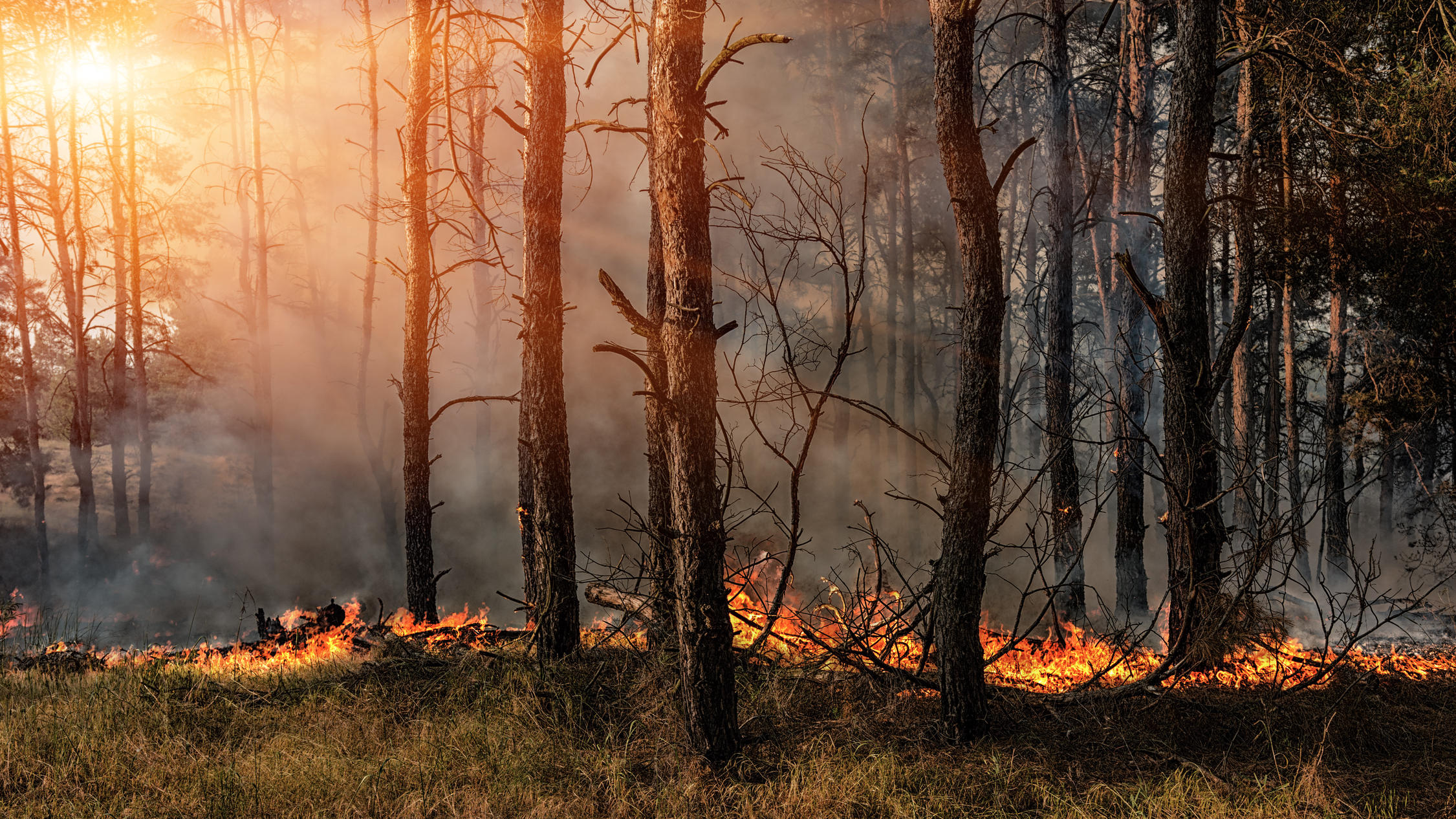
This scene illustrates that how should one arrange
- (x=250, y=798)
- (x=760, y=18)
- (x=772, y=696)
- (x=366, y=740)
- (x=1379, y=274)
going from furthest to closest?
(x=760, y=18)
(x=1379, y=274)
(x=772, y=696)
(x=366, y=740)
(x=250, y=798)

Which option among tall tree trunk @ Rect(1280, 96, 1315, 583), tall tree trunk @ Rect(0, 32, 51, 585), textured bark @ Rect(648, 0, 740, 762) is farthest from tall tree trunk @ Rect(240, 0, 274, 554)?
tall tree trunk @ Rect(1280, 96, 1315, 583)

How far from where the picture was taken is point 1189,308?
6.57 metres

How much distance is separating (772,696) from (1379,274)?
865 cm

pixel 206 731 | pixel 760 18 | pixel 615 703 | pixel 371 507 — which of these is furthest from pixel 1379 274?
pixel 371 507

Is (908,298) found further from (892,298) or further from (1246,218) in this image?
(1246,218)

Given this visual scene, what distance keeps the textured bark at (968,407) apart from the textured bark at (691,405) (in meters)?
1.41

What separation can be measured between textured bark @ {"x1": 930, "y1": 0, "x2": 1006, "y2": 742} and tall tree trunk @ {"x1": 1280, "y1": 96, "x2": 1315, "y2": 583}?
6.58 ft

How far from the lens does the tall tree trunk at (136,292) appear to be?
16094mm

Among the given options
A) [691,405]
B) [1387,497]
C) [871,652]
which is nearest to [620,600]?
[871,652]

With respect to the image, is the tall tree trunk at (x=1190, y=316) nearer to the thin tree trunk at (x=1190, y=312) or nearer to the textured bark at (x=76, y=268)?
the thin tree trunk at (x=1190, y=312)

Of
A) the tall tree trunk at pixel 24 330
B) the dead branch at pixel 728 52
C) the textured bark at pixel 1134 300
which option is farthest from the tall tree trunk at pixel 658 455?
the tall tree trunk at pixel 24 330

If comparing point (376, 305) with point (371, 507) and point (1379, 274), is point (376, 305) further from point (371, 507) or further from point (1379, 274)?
point (1379, 274)

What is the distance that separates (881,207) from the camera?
2641 centimetres

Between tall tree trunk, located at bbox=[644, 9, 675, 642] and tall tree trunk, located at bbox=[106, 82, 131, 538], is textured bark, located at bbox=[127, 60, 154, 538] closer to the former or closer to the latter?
tall tree trunk, located at bbox=[106, 82, 131, 538]
